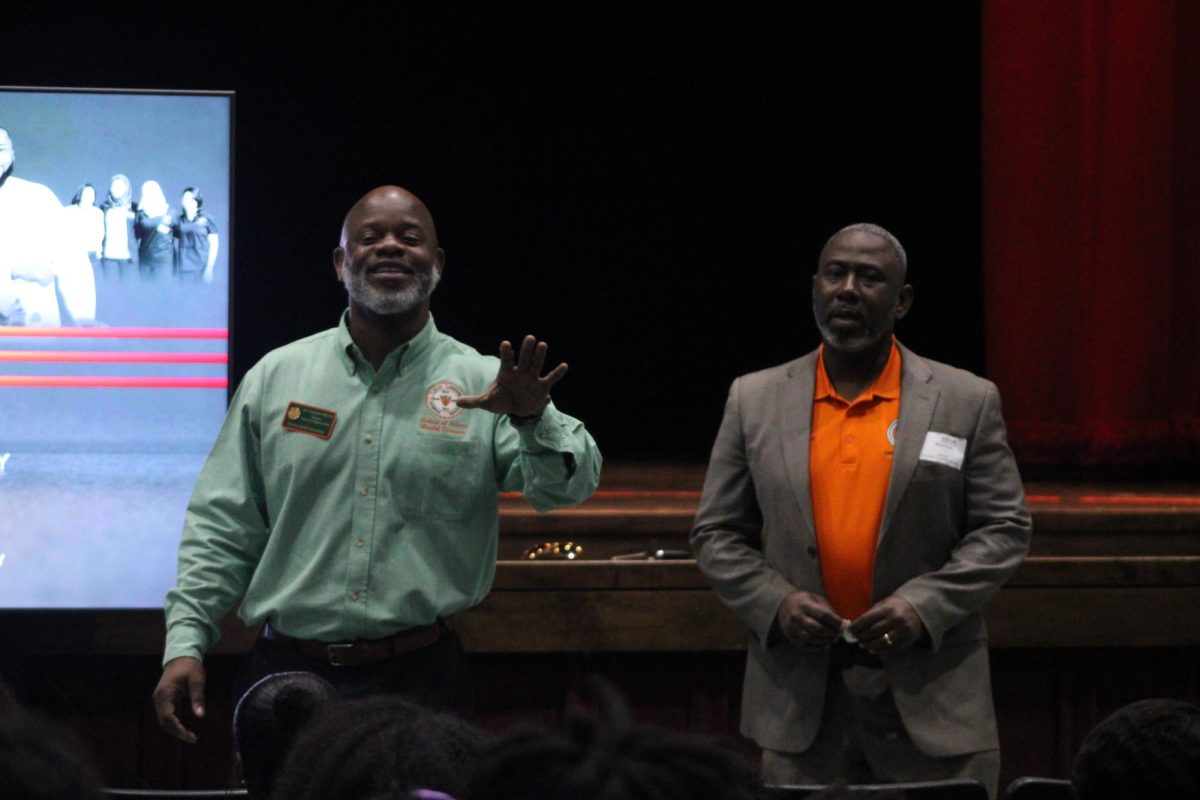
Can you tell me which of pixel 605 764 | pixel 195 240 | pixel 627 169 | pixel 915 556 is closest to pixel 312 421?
pixel 195 240

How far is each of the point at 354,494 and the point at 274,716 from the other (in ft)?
3.63

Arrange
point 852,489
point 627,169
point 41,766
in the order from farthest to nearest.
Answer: point 627,169
point 852,489
point 41,766

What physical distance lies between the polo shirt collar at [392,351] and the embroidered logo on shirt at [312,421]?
90 mm

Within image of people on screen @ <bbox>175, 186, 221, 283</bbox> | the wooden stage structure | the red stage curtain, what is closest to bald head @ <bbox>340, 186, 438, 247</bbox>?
image of people on screen @ <bbox>175, 186, 221, 283</bbox>

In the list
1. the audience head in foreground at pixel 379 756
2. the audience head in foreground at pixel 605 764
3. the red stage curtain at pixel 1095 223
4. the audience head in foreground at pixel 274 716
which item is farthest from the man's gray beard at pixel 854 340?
the red stage curtain at pixel 1095 223

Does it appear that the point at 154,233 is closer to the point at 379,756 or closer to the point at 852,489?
the point at 852,489

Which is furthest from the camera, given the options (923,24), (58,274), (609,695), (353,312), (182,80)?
(923,24)

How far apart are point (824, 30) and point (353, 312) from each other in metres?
3.52

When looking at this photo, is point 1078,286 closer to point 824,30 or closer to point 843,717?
point 824,30

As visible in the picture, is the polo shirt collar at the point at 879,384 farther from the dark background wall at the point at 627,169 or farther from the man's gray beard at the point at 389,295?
the dark background wall at the point at 627,169

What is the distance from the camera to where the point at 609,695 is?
2.59ft

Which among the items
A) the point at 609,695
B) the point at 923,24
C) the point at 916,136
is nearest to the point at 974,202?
the point at 916,136

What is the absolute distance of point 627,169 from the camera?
18.7 ft

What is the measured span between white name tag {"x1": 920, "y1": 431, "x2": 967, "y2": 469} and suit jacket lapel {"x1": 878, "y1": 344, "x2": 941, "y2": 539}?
0.03 feet
